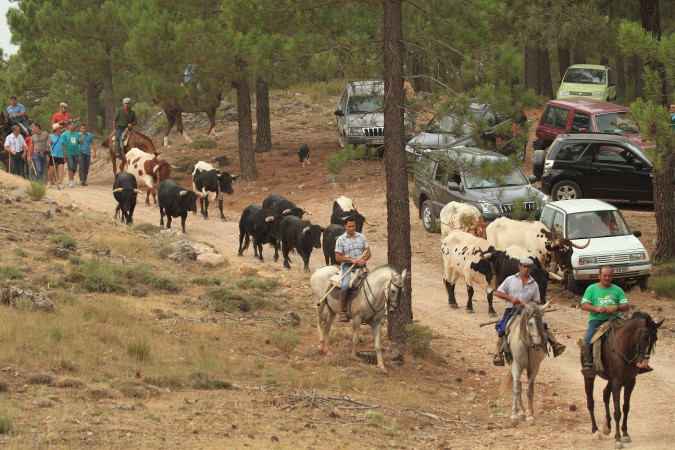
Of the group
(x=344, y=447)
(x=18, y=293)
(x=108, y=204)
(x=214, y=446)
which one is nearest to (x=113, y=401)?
(x=214, y=446)

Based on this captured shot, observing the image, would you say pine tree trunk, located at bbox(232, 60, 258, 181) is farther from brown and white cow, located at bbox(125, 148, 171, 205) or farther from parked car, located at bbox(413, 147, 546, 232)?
parked car, located at bbox(413, 147, 546, 232)

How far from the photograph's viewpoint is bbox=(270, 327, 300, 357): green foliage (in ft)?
48.5

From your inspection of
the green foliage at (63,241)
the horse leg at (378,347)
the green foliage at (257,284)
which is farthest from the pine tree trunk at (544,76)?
the horse leg at (378,347)

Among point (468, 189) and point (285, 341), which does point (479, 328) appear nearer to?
point (285, 341)

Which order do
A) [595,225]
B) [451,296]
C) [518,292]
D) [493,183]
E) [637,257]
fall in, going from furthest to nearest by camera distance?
[493,183] → [595,225] → [637,257] → [451,296] → [518,292]

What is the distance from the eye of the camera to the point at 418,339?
15.4m

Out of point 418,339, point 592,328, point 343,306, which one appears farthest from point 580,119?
point 592,328

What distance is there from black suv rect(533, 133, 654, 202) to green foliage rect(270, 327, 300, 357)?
11953mm

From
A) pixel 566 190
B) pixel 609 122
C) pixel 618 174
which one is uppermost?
pixel 609 122

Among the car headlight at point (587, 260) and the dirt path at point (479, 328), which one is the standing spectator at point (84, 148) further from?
the car headlight at point (587, 260)

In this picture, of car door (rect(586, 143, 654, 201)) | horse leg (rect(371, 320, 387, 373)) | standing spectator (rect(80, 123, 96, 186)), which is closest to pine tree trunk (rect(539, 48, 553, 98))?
car door (rect(586, 143, 654, 201))

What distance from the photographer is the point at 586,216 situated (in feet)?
65.1

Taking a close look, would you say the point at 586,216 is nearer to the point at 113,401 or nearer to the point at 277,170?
the point at 113,401

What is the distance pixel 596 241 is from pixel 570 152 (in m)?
6.08
